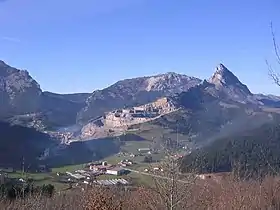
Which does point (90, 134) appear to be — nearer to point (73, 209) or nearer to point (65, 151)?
point (65, 151)

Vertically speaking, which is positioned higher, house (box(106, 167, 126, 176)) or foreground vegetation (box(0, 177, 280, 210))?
foreground vegetation (box(0, 177, 280, 210))

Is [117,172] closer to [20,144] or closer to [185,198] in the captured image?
[20,144]

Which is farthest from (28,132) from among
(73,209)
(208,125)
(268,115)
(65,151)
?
(73,209)

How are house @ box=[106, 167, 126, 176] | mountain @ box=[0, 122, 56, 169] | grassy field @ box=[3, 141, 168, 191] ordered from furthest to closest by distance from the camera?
mountain @ box=[0, 122, 56, 169]
house @ box=[106, 167, 126, 176]
grassy field @ box=[3, 141, 168, 191]

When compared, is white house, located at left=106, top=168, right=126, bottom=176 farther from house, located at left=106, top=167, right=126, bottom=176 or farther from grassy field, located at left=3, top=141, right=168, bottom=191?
grassy field, located at left=3, top=141, right=168, bottom=191

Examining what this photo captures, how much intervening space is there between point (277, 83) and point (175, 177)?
579 centimetres

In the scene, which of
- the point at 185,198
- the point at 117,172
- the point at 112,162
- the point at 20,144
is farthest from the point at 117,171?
the point at 185,198

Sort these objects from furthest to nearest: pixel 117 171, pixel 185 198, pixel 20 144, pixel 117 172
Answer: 1. pixel 20 144
2. pixel 117 171
3. pixel 117 172
4. pixel 185 198

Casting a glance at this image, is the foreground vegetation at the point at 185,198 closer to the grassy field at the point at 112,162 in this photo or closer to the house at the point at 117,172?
the grassy field at the point at 112,162

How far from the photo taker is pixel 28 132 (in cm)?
13275

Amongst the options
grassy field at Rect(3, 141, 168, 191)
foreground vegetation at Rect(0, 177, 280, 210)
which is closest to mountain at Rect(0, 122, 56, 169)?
grassy field at Rect(3, 141, 168, 191)

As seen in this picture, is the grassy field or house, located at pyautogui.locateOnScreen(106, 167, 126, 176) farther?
house, located at pyautogui.locateOnScreen(106, 167, 126, 176)

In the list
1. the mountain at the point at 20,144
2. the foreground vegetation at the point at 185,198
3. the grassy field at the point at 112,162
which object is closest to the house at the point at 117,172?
the grassy field at the point at 112,162

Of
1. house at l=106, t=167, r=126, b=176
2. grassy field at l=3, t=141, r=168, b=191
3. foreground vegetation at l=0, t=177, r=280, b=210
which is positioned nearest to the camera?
foreground vegetation at l=0, t=177, r=280, b=210
